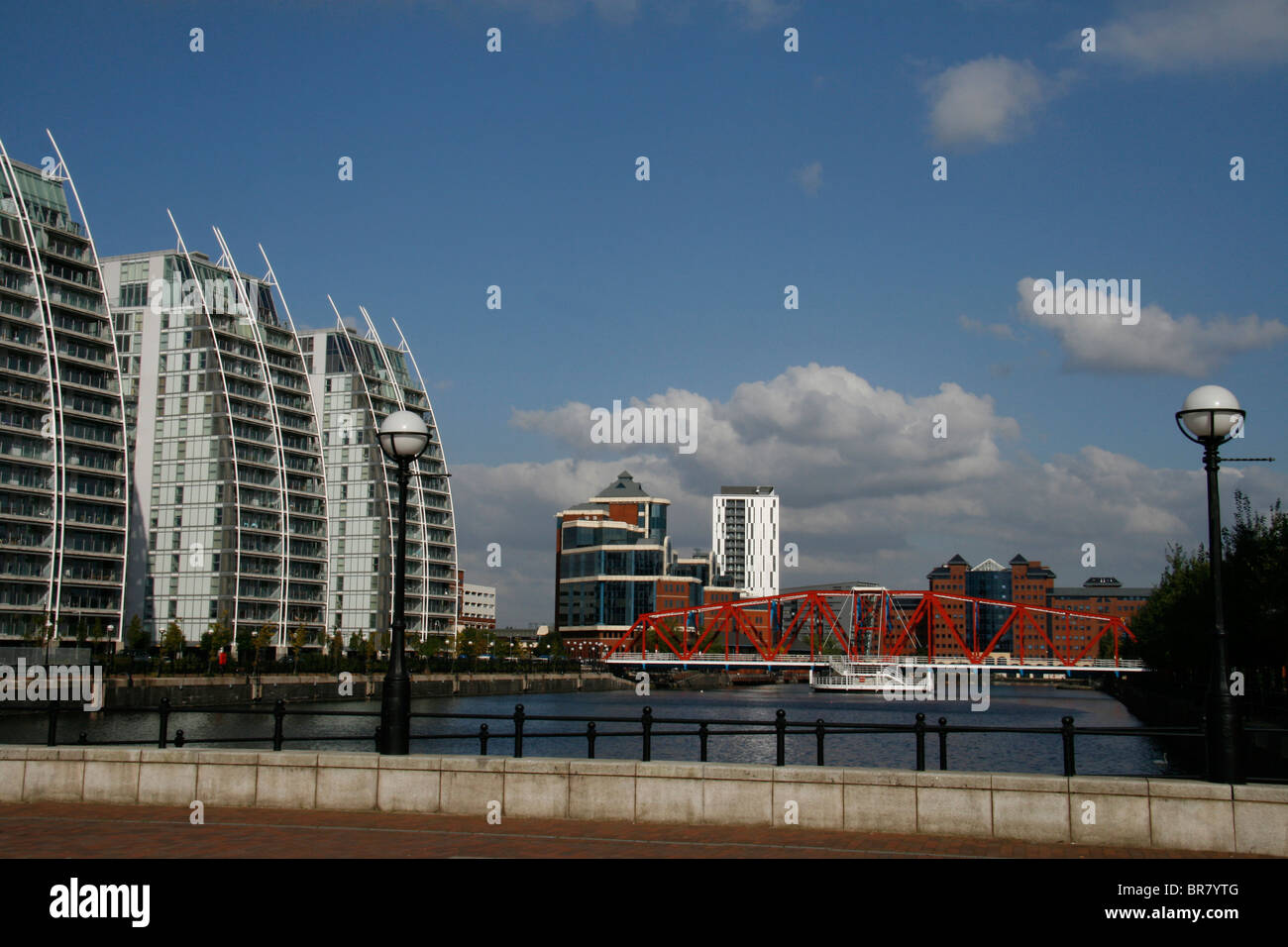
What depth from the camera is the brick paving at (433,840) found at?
1443 centimetres

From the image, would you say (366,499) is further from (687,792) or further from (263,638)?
(687,792)

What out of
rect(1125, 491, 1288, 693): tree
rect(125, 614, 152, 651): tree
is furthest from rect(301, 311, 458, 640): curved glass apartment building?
rect(1125, 491, 1288, 693): tree

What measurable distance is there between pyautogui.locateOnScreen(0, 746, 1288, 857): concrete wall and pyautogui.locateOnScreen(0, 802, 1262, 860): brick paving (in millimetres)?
248

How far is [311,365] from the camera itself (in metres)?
165

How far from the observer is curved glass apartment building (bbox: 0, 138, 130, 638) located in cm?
9938

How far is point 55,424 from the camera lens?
10288cm

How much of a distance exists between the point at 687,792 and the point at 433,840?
143 inches

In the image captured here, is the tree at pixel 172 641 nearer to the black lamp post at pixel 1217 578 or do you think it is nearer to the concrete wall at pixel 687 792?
the concrete wall at pixel 687 792

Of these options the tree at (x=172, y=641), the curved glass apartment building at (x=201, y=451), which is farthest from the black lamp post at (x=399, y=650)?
the curved glass apartment building at (x=201, y=451)

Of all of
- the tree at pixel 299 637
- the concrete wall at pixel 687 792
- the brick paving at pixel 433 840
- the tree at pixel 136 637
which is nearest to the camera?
the brick paving at pixel 433 840

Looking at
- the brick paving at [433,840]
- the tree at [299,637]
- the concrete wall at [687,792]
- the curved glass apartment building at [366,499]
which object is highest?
the curved glass apartment building at [366,499]

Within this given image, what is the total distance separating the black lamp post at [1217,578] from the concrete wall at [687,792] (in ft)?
1.38
